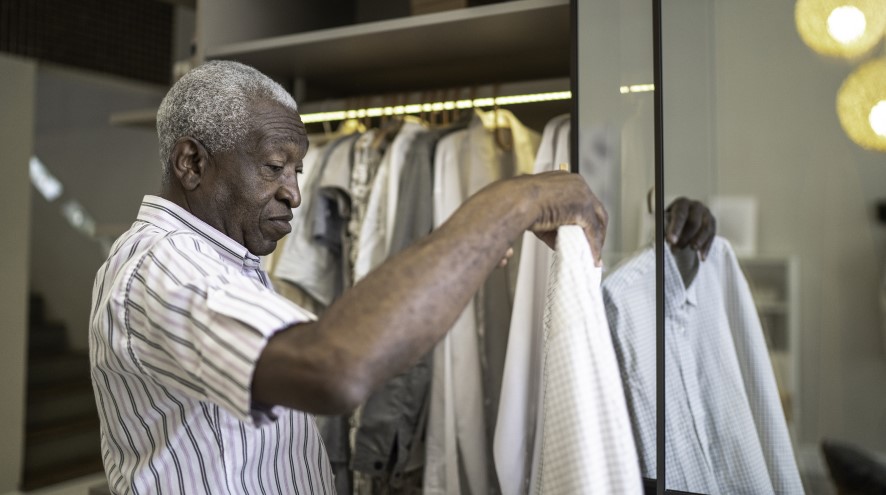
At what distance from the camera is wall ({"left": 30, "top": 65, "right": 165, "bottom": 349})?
12.1 feet

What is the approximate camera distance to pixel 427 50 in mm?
1914

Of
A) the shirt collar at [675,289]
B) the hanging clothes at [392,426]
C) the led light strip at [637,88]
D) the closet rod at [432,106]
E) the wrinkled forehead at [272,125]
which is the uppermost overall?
the closet rod at [432,106]

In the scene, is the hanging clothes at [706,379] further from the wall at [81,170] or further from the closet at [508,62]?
the wall at [81,170]

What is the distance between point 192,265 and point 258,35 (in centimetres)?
150

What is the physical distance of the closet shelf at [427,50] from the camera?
167 centimetres

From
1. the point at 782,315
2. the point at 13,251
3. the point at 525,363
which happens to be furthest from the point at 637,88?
the point at 13,251

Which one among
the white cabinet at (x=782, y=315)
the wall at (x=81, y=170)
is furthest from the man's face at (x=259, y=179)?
the wall at (x=81, y=170)

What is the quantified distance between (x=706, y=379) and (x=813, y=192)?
0.32 m

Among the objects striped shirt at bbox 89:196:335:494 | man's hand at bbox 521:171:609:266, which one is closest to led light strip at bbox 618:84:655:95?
man's hand at bbox 521:171:609:266

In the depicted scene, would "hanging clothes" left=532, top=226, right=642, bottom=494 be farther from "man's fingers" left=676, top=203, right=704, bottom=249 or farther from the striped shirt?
"man's fingers" left=676, top=203, right=704, bottom=249

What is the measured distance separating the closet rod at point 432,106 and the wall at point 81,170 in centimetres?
218

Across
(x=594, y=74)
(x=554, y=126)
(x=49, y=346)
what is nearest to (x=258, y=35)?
(x=554, y=126)

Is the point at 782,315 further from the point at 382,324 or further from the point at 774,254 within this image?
the point at 382,324

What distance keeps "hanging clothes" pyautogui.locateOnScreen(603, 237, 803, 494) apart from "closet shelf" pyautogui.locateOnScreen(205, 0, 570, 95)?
707 mm
